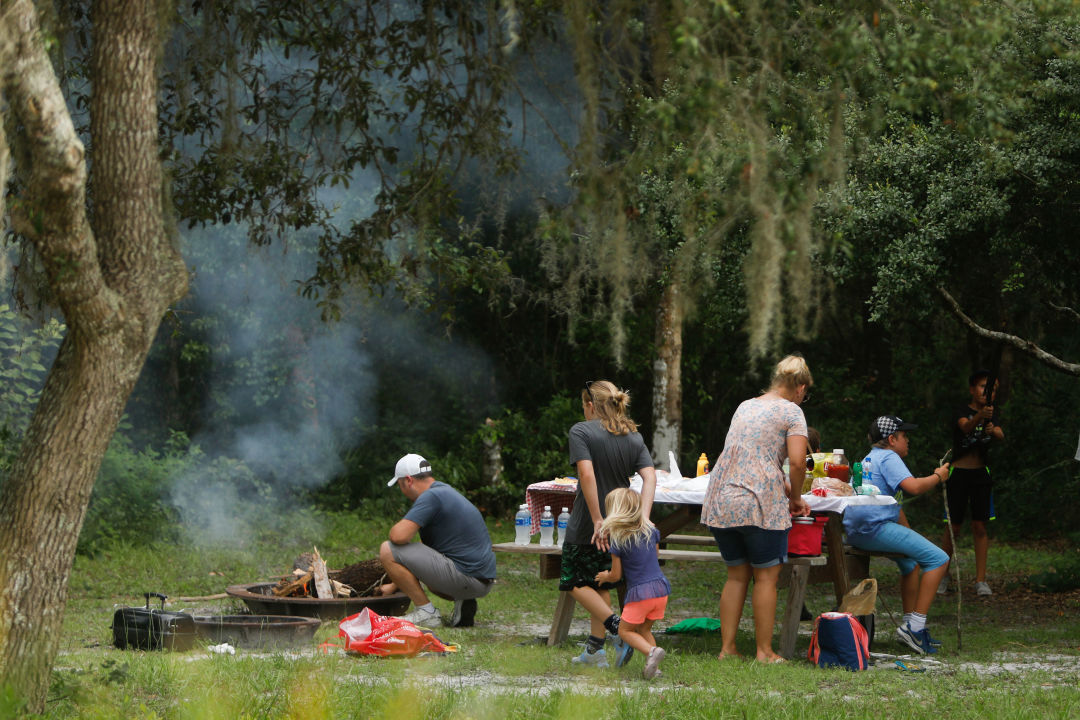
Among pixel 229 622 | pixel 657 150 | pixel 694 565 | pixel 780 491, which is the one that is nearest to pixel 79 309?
pixel 657 150

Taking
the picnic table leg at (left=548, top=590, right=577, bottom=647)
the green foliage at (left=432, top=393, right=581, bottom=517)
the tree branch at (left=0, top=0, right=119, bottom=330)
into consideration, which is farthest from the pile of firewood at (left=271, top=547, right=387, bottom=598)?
the green foliage at (left=432, top=393, right=581, bottom=517)

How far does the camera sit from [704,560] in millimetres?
6477

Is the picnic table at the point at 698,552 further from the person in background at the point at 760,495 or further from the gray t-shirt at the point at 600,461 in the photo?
the gray t-shirt at the point at 600,461

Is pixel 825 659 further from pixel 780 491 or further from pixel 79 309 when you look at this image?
pixel 79 309

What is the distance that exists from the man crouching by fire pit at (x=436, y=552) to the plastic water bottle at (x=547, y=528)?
0.46m

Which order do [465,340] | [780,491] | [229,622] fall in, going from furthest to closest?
1. [465,340]
2. [229,622]
3. [780,491]

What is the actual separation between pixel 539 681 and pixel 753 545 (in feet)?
4.07

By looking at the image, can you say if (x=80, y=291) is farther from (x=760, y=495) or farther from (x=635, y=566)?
(x=760, y=495)

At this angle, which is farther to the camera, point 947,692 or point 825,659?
point 825,659

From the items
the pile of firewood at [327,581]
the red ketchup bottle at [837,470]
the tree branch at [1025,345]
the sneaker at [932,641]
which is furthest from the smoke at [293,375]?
the sneaker at [932,641]

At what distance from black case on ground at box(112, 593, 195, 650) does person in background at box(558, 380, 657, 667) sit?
195 centimetres

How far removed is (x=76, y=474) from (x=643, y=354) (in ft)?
36.2

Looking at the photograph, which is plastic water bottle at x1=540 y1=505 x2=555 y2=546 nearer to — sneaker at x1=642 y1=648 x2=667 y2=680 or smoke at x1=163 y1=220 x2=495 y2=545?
sneaker at x1=642 y1=648 x2=667 y2=680

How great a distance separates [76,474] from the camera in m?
4.14
